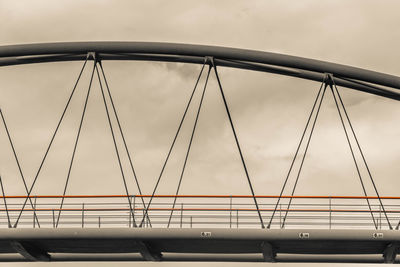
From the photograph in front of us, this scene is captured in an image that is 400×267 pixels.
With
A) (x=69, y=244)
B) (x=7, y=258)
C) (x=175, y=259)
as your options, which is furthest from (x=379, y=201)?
(x=7, y=258)

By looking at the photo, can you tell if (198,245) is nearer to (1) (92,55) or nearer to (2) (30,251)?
(2) (30,251)

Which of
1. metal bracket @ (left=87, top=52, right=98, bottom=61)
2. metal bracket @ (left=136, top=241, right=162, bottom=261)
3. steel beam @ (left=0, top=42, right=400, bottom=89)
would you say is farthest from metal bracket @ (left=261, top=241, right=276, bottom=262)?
metal bracket @ (left=87, top=52, right=98, bottom=61)

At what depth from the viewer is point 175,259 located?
3550cm

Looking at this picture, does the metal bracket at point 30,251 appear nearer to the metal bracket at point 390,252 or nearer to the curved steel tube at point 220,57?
the curved steel tube at point 220,57

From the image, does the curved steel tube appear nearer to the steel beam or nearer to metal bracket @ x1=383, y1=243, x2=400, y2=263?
the steel beam

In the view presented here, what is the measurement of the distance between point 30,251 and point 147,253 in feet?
13.2

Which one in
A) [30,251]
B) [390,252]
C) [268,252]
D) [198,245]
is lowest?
[390,252]

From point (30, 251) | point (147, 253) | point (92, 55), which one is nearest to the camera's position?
point (147, 253)

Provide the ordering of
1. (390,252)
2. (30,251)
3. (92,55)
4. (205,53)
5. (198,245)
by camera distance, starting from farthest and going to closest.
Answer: (92,55)
(205,53)
(30,251)
(198,245)
(390,252)

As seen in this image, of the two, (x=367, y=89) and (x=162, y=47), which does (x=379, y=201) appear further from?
(x=162, y=47)

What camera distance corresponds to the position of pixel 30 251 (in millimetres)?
35250

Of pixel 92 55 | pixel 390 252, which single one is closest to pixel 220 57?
pixel 92 55

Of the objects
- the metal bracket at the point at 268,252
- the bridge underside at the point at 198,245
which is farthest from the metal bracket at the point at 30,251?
the metal bracket at the point at 268,252

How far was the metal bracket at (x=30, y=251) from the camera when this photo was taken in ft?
113
